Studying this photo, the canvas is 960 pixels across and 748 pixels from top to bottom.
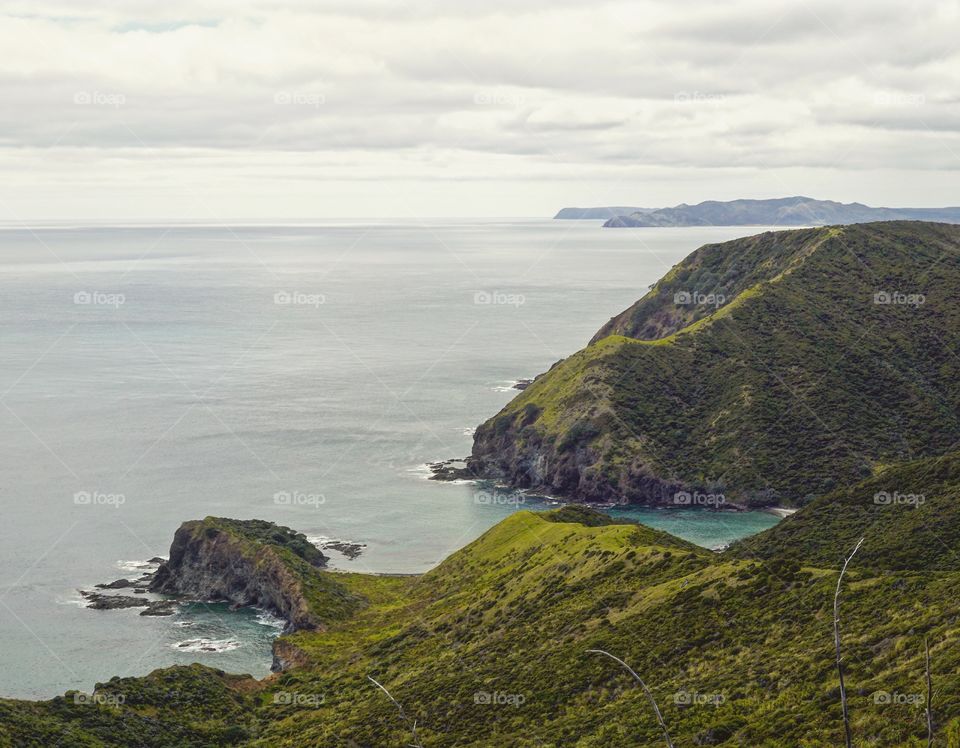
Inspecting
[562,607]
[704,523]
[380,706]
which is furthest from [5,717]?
[704,523]

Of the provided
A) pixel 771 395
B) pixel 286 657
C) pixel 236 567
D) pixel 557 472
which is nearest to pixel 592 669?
pixel 286 657

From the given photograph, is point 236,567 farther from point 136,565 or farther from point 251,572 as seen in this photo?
point 136,565

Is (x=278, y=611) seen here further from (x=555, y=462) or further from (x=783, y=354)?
(x=783, y=354)

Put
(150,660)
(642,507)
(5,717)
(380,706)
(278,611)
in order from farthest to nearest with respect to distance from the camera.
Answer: (642,507) → (278,611) → (150,660) → (380,706) → (5,717)

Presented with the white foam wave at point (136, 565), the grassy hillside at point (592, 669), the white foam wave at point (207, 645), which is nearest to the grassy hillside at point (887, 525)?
the grassy hillside at point (592, 669)

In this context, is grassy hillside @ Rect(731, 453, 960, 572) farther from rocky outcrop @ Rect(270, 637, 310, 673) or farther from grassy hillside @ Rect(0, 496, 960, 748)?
rocky outcrop @ Rect(270, 637, 310, 673)

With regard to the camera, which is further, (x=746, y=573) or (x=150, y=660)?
(x=150, y=660)

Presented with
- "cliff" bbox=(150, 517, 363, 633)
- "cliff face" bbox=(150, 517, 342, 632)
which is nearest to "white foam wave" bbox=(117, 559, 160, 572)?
"cliff" bbox=(150, 517, 363, 633)
